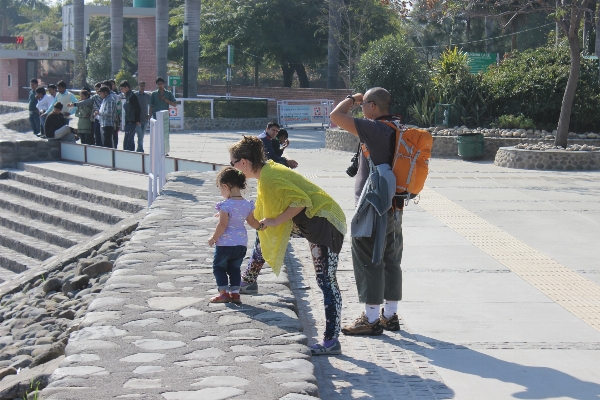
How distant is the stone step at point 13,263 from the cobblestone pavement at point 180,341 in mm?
7203

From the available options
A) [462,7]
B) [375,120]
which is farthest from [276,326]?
[462,7]

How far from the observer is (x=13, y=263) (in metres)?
14.5

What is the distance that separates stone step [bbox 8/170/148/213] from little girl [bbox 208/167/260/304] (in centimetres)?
825

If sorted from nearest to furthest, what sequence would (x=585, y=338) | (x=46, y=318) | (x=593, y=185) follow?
1. (x=585, y=338)
2. (x=46, y=318)
3. (x=593, y=185)

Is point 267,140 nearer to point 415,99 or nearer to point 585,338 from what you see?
point 585,338

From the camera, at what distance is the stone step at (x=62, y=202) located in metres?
14.4

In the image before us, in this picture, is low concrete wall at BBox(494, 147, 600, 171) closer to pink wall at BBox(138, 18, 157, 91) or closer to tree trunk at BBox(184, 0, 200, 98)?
tree trunk at BBox(184, 0, 200, 98)

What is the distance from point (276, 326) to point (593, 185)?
11633mm

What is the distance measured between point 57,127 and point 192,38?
13.3 meters

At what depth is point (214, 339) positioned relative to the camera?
512 centimetres

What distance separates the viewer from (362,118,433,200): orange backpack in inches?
229

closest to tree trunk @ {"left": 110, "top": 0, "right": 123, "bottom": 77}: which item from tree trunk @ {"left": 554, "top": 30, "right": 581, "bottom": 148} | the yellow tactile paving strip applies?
tree trunk @ {"left": 554, "top": 30, "right": 581, "bottom": 148}

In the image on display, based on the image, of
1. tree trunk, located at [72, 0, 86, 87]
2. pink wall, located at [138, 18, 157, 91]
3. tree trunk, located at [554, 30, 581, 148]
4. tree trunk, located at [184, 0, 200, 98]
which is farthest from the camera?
tree trunk, located at [72, 0, 86, 87]

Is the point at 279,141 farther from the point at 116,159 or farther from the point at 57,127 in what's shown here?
the point at 57,127
